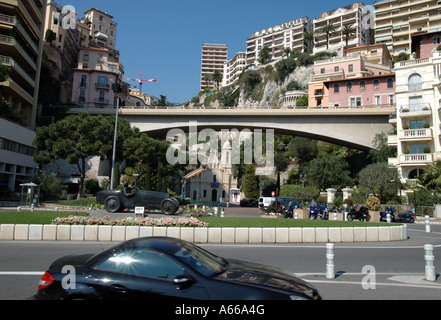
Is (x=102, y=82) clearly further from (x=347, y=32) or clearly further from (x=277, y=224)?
(x=347, y=32)

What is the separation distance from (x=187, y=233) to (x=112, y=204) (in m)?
6.63

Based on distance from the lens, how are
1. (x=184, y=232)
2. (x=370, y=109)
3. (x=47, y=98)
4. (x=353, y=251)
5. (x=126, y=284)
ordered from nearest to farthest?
(x=126, y=284)
(x=353, y=251)
(x=184, y=232)
(x=370, y=109)
(x=47, y=98)

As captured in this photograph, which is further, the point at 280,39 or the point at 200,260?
the point at 280,39

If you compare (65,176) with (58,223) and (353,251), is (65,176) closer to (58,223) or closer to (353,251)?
(58,223)

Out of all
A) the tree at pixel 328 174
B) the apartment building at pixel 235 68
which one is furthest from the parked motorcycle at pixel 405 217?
the apartment building at pixel 235 68

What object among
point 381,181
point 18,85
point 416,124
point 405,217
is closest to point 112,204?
point 405,217

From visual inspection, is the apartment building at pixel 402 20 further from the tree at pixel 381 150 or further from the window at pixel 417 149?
the window at pixel 417 149

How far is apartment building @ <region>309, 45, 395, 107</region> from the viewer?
54.1 meters

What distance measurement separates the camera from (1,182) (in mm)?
35719

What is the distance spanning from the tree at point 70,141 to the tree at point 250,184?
111 feet

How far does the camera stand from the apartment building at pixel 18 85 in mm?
36406

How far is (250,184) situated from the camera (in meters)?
62.8

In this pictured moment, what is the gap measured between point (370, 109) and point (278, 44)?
79.9 meters

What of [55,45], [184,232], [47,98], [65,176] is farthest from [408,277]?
[55,45]
